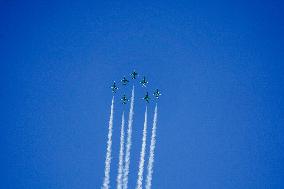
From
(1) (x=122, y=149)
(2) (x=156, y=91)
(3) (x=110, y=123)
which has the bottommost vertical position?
(1) (x=122, y=149)

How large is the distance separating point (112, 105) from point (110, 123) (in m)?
2.48

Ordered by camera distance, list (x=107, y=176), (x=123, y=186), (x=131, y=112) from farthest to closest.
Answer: (x=131, y=112) < (x=107, y=176) < (x=123, y=186)

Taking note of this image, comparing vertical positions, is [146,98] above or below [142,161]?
above

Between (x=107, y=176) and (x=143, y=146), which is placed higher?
(x=143, y=146)

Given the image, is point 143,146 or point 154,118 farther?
point 154,118

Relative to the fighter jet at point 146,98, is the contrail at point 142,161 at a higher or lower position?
lower

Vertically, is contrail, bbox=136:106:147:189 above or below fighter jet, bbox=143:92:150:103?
below

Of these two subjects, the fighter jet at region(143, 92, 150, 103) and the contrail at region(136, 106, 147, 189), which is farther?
the fighter jet at region(143, 92, 150, 103)

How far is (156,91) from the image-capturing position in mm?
55281

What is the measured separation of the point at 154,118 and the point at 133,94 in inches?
180

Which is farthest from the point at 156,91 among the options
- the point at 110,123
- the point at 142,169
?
the point at 142,169

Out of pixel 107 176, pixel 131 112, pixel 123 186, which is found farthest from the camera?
pixel 131 112

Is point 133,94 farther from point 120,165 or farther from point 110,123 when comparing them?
point 120,165

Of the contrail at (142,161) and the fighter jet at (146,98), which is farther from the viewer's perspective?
the fighter jet at (146,98)
